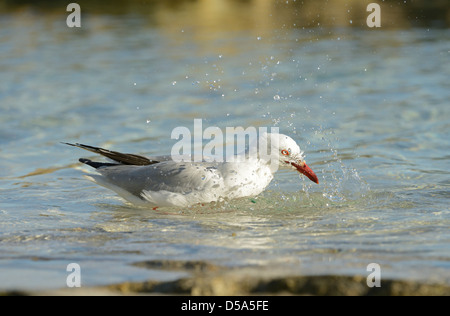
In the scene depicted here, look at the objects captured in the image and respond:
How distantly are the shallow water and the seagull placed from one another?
162 mm

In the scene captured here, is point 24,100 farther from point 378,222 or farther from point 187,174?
point 378,222

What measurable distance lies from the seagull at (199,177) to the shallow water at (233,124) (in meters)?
0.16

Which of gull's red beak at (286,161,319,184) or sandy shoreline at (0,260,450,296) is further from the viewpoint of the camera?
gull's red beak at (286,161,319,184)

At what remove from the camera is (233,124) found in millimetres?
10797

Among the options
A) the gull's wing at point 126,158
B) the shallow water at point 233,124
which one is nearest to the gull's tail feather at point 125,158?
the gull's wing at point 126,158

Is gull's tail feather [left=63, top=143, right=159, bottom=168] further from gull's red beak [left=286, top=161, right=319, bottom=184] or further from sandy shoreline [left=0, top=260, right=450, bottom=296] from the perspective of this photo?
sandy shoreline [left=0, top=260, right=450, bottom=296]

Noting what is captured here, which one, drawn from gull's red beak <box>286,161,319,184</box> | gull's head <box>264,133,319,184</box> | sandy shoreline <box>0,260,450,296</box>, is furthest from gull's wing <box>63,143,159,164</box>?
sandy shoreline <box>0,260,450,296</box>

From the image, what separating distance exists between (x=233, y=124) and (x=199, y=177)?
12.7ft

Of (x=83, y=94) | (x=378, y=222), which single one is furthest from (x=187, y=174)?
(x=83, y=94)

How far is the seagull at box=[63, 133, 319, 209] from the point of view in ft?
22.9

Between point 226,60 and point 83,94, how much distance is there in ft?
11.5

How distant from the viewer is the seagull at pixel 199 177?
6988 millimetres

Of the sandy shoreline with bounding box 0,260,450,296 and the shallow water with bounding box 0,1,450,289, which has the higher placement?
the shallow water with bounding box 0,1,450,289

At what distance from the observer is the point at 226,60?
15266 millimetres
